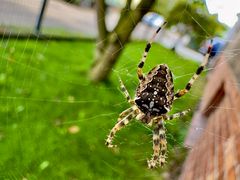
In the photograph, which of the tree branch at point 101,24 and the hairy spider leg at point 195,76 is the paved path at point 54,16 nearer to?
the tree branch at point 101,24

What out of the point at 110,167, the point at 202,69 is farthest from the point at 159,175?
the point at 202,69

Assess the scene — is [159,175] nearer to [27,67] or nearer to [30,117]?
[30,117]

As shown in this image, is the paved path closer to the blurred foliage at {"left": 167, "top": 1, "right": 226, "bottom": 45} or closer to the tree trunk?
the tree trunk

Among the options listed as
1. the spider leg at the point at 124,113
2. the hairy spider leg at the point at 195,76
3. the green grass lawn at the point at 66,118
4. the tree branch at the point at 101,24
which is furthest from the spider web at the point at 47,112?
the hairy spider leg at the point at 195,76

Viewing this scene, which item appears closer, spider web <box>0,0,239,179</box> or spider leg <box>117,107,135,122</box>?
spider leg <box>117,107,135,122</box>

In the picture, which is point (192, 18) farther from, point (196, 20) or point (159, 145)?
point (159, 145)

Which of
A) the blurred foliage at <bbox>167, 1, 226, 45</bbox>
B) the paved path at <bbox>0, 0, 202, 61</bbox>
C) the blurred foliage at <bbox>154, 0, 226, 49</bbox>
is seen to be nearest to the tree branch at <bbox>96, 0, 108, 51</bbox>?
the paved path at <bbox>0, 0, 202, 61</bbox>
